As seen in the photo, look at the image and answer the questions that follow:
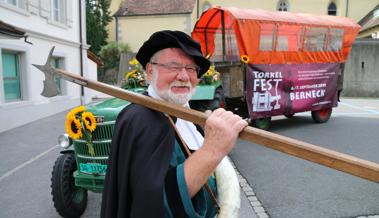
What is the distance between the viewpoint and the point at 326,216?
12.1 feet

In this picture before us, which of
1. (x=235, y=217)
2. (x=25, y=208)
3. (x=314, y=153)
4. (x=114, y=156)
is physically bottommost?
(x=25, y=208)

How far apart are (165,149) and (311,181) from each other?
4186 millimetres

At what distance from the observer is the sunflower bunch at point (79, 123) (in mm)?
3410

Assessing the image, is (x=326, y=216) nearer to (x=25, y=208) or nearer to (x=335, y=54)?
(x=25, y=208)

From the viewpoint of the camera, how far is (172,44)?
4.80ft

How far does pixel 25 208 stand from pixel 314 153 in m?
4.02

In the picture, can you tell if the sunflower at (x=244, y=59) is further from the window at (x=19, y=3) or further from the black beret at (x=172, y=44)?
the window at (x=19, y=3)

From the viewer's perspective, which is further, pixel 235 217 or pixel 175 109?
pixel 235 217

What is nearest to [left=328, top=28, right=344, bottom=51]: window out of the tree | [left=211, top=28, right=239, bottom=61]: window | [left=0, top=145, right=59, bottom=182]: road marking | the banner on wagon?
the banner on wagon

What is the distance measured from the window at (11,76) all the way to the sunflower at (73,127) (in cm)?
696

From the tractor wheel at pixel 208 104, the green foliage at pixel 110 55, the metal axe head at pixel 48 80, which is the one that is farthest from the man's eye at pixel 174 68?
the green foliage at pixel 110 55

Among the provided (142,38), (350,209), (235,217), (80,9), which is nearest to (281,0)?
(142,38)

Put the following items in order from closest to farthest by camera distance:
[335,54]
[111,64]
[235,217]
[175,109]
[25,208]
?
1. [175,109]
2. [235,217]
3. [25,208]
4. [335,54]
5. [111,64]

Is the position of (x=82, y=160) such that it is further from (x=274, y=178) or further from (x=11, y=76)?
(x=11, y=76)
